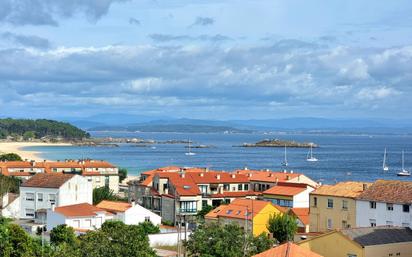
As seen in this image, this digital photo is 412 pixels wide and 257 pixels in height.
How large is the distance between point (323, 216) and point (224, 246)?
20.7 meters

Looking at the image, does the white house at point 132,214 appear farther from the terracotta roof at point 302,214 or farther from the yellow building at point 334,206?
the yellow building at point 334,206

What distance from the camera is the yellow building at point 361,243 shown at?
34.3 m

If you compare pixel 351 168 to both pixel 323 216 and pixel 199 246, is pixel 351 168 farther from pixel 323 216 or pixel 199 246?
pixel 199 246

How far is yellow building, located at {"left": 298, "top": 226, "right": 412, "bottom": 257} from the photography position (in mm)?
34312

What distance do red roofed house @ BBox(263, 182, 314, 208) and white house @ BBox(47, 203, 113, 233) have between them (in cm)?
1521

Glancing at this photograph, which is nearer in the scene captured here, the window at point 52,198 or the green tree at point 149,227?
the green tree at point 149,227

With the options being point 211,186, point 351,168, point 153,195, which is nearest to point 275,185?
point 211,186

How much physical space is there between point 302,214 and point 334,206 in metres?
Answer: 5.39

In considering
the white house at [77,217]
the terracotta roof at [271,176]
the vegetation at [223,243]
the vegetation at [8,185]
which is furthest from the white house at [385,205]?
the vegetation at [8,185]

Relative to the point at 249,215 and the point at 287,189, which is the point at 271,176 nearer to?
the point at 287,189

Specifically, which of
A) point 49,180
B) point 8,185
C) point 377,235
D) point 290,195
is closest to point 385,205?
point 377,235

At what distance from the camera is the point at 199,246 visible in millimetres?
33219

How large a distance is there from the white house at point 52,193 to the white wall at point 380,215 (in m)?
26.2

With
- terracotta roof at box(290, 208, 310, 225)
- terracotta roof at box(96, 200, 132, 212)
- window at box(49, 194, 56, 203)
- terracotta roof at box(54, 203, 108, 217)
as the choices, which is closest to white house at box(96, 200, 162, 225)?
terracotta roof at box(96, 200, 132, 212)
